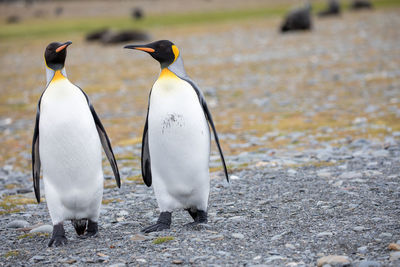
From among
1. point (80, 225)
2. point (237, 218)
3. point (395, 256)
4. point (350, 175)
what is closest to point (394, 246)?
point (395, 256)

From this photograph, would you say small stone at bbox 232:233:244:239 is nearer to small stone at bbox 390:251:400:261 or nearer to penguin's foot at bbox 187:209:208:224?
penguin's foot at bbox 187:209:208:224

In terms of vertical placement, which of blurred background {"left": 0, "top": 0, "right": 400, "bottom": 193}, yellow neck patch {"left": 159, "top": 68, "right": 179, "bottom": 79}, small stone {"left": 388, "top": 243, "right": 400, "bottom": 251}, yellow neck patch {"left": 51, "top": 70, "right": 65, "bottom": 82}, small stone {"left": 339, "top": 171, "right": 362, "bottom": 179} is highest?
yellow neck patch {"left": 51, "top": 70, "right": 65, "bottom": 82}

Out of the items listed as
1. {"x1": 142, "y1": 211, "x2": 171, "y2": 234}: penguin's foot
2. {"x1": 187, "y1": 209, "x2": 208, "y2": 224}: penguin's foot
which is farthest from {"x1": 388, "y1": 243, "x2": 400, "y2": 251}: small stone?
{"x1": 142, "y1": 211, "x2": 171, "y2": 234}: penguin's foot

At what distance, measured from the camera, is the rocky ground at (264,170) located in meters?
3.71

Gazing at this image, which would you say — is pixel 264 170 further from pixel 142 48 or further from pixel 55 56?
pixel 55 56

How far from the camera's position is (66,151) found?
13.9 feet

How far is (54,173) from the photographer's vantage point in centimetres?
425

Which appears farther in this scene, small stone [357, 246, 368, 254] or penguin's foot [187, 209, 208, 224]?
penguin's foot [187, 209, 208, 224]

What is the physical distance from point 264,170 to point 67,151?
98.5 inches

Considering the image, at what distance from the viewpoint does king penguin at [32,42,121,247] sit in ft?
13.8

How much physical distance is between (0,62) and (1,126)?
12.5m

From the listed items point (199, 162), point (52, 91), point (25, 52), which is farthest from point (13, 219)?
point (25, 52)

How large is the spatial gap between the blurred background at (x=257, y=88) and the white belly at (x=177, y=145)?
1.91 meters

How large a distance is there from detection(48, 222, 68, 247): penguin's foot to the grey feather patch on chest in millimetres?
1111
